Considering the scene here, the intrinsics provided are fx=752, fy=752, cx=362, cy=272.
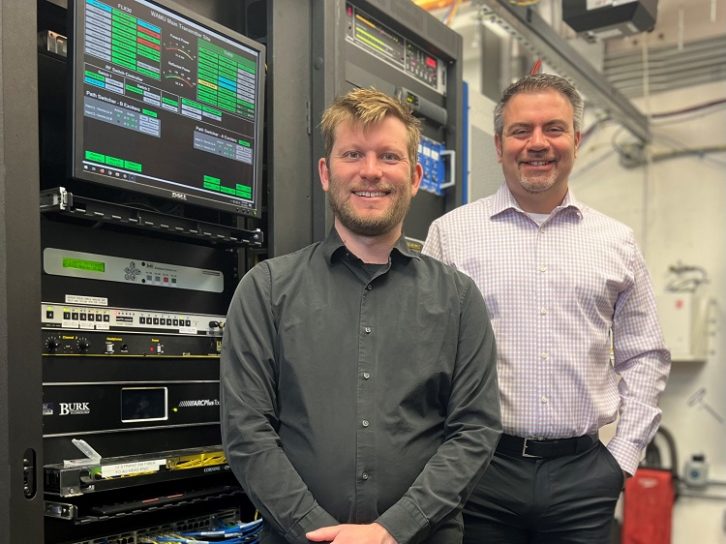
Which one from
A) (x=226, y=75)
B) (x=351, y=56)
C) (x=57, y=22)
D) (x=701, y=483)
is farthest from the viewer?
(x=701, y=483)

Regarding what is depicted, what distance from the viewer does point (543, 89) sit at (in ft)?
6.15

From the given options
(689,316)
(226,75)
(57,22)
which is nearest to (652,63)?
(689,316)

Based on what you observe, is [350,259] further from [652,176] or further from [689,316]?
[652,176]

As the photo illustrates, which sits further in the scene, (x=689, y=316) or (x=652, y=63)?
(x=652, y=63)

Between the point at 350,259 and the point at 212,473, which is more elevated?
the point at 350,259

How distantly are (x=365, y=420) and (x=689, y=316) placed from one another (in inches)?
131

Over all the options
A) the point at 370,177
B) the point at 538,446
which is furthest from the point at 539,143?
the point at 538,446

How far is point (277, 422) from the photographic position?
147 centimetres

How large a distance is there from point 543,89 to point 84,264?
1.17 meters

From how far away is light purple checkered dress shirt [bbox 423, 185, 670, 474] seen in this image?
178 centimetres

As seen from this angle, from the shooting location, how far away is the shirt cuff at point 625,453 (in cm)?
182

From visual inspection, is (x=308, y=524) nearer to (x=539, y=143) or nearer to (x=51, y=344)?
(x=51, y=344)

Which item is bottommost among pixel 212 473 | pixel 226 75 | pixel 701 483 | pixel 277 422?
pixel 701 483

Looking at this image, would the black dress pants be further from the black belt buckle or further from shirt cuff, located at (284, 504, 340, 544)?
shirt cuff, located at (284, 504, 340, 544)
